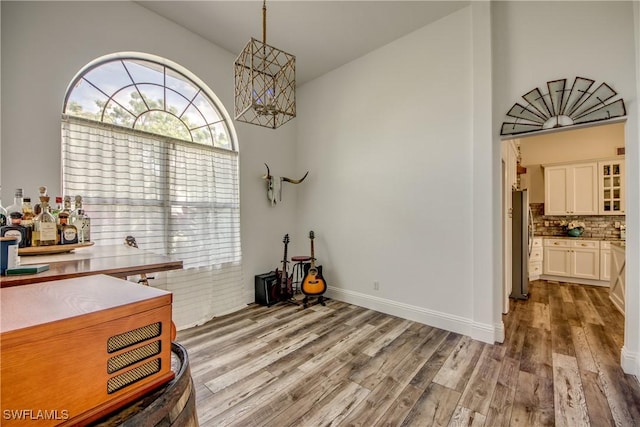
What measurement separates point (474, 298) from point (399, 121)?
7.34ft

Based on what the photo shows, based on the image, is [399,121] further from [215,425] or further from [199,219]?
[215,425]

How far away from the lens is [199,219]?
3287 mm

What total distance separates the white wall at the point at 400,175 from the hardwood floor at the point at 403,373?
1.72 feet

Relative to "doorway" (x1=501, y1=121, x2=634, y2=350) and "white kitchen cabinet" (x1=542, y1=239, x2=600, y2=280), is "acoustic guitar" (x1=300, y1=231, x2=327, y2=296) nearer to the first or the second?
"doorway" (x1=501, y1=121, x2=634, y2=350)

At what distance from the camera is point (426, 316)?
313 cm

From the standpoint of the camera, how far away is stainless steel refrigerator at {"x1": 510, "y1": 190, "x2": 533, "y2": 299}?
3996 millimetres

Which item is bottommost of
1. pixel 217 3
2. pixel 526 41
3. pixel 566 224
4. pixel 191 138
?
pixel 566 224

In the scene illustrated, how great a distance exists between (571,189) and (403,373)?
5.43 meters

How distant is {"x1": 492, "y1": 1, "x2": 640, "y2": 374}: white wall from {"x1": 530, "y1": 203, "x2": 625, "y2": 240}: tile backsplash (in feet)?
12.7

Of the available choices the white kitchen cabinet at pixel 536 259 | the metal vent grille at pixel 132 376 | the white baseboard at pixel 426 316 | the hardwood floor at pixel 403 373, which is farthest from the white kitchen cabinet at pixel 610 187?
the metal vent grille at pixel 132 376

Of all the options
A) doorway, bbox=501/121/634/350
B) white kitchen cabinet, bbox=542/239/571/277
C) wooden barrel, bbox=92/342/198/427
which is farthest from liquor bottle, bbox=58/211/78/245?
white kitchen cabinet, bbox=542/239/571/277

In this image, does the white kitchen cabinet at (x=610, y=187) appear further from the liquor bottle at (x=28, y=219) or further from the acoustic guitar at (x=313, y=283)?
A: the liquor bottle at (x=28, y=219)

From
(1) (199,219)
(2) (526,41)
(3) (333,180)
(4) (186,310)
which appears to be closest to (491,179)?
(2) (526,41)

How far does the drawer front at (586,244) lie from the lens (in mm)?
4755
